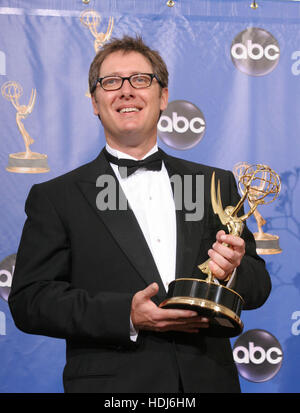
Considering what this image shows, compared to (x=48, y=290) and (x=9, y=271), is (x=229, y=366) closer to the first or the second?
(x=48, y=290)

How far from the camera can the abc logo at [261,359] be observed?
266 centimetres

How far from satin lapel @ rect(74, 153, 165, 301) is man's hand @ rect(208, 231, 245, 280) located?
215mm

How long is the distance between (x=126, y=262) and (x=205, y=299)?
1.07ft

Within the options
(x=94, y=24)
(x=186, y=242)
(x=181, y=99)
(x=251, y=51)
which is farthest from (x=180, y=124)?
(x=186, y=242)

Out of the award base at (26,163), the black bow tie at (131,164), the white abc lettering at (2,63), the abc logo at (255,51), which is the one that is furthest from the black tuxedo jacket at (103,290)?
the abc logo at (255,51)

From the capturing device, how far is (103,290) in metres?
1.71

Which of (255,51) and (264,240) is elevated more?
(255,51)

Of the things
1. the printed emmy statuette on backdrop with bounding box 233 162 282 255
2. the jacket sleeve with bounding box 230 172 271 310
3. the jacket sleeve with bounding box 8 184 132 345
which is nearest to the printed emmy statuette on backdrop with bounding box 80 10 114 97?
the printed emmy statuette on backdrop with bounding box 233 162 282 255

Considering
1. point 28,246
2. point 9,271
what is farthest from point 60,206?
point 9,271

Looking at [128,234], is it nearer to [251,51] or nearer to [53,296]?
[53,296]

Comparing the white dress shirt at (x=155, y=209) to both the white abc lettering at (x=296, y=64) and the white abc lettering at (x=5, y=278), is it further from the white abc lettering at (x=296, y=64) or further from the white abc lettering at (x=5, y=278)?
the white abc lettering at (x=296, y=64)

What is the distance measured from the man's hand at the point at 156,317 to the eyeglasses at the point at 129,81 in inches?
32.8

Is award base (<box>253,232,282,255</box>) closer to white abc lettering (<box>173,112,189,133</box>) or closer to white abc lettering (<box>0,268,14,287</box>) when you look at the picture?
white abc lettering (<box>173,112,189,133</box>)

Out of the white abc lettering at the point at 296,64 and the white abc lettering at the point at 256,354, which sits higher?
the white abc lettering at the point at 296,64
